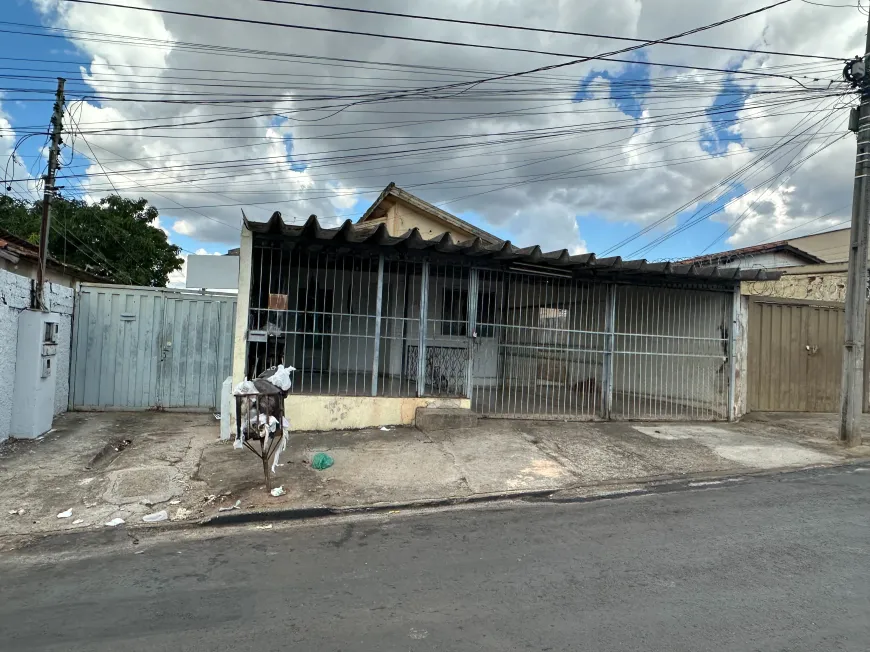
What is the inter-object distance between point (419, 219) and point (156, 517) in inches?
391

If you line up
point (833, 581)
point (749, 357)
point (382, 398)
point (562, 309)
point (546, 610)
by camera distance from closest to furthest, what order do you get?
1. point (546, 610)
2. point (833, 581)
3. point (382, 398)
4. point (749, 357)
5. point (562, 309)

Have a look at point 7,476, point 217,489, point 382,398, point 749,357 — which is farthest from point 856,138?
point 7,476

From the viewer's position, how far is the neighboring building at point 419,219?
1278cm

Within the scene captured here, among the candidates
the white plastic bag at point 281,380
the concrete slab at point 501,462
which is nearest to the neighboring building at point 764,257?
the concrete slab at point 501,462

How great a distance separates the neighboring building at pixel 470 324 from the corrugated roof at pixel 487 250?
3 cm

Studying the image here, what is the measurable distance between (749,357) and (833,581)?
7.68m

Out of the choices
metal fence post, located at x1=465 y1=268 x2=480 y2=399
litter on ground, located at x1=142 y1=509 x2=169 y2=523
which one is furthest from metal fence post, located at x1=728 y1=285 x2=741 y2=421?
litter on ground, located at x1=142 y1=509 x2=169 y2=523

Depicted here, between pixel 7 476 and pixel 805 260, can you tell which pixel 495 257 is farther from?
pixel 805 260

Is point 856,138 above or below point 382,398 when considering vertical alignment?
above

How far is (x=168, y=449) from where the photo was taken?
22.9ft

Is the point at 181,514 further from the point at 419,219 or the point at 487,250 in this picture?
the point at 419,219

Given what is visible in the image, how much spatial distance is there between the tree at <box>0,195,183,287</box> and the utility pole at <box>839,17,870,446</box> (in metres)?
20.5

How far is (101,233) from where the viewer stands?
2002 cm

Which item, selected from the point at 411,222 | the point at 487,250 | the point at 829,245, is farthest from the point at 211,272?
the point at 829,245
